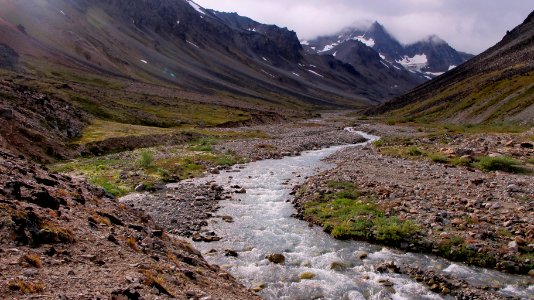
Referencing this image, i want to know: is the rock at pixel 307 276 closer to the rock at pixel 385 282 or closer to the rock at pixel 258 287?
the rock at pixel 258 287

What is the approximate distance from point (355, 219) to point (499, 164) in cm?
2010

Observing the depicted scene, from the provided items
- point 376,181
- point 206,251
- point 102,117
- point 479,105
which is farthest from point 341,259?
point 479,105

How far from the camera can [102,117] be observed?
82.7 metres

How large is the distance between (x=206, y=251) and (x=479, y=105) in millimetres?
121007

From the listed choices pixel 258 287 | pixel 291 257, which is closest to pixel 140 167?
pixel 291 257

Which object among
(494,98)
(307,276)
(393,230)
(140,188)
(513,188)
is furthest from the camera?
(494,98)

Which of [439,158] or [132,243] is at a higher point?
[439,158]

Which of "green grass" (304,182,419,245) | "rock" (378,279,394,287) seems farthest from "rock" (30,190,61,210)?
"green grass" (304,182,419,245)

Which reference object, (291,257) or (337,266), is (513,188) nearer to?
(337,266)

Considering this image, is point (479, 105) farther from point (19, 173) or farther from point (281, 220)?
point (19, 173)

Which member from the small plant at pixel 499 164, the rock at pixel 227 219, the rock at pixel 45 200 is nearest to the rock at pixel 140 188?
the rock at pixel 227 219

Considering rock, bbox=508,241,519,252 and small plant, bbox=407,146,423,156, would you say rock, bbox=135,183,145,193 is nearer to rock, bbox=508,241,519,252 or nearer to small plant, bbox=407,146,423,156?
rock, bbox=508,241,519,252

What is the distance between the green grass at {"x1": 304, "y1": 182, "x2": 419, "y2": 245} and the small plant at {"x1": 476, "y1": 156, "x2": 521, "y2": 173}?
49.4ft

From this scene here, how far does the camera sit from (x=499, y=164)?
38000mm
